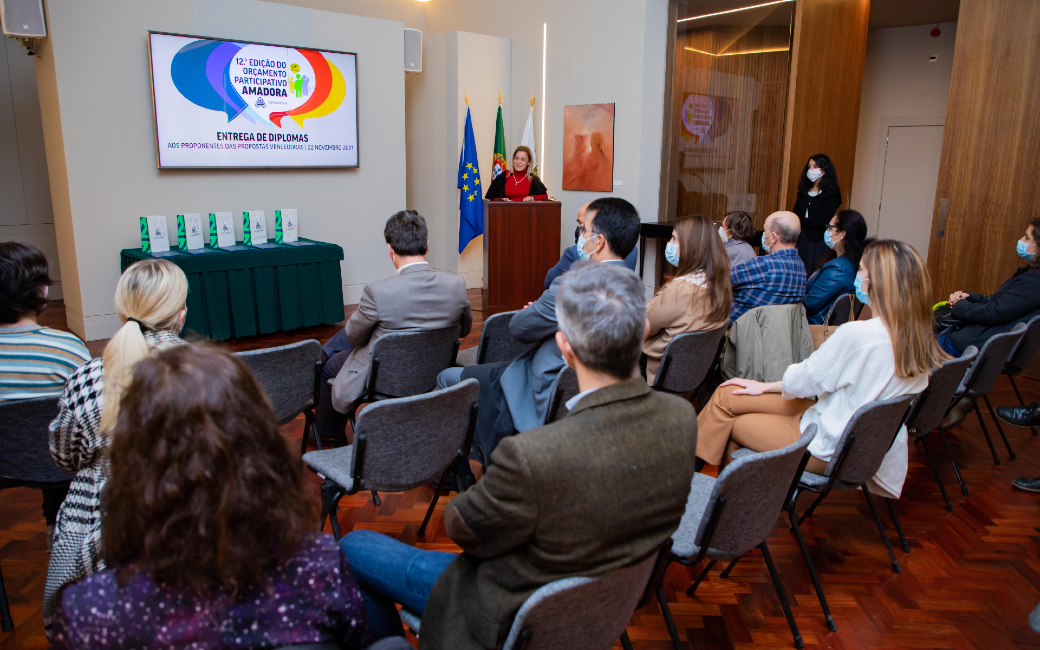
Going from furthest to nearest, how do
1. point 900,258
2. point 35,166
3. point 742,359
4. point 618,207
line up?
point 35,166, point 742,359, point 618,207, point 900,258

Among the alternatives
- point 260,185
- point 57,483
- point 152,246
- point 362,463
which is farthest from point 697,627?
point 260,185

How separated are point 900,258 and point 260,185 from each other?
220 inches

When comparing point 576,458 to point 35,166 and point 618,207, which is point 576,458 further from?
point 35,166

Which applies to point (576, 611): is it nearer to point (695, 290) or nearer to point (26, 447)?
point (26, 447)

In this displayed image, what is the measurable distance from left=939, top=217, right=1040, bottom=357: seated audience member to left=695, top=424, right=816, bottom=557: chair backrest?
2482 mm

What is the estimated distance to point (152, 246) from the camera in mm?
5520

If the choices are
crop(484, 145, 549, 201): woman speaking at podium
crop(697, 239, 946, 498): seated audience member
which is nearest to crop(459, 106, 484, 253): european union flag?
A: crop(484, 145, 549, 201): woman speaking at podium

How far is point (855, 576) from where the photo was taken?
8.27 ft

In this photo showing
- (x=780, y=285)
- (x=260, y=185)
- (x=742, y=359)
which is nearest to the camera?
(x=742, y=359)

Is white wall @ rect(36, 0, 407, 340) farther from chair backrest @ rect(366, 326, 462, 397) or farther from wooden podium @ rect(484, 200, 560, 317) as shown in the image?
chair backrest @ rect(366, 326, 462, 397)

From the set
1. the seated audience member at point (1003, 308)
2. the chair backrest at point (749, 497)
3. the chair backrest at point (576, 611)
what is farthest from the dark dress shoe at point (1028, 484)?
the chair backrest at point (576, 611)

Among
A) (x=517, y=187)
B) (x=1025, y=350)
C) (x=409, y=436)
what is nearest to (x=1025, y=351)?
(x=1025, y=350)

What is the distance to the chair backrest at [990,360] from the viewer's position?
312 centimetres

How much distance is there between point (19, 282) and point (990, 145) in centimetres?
618
